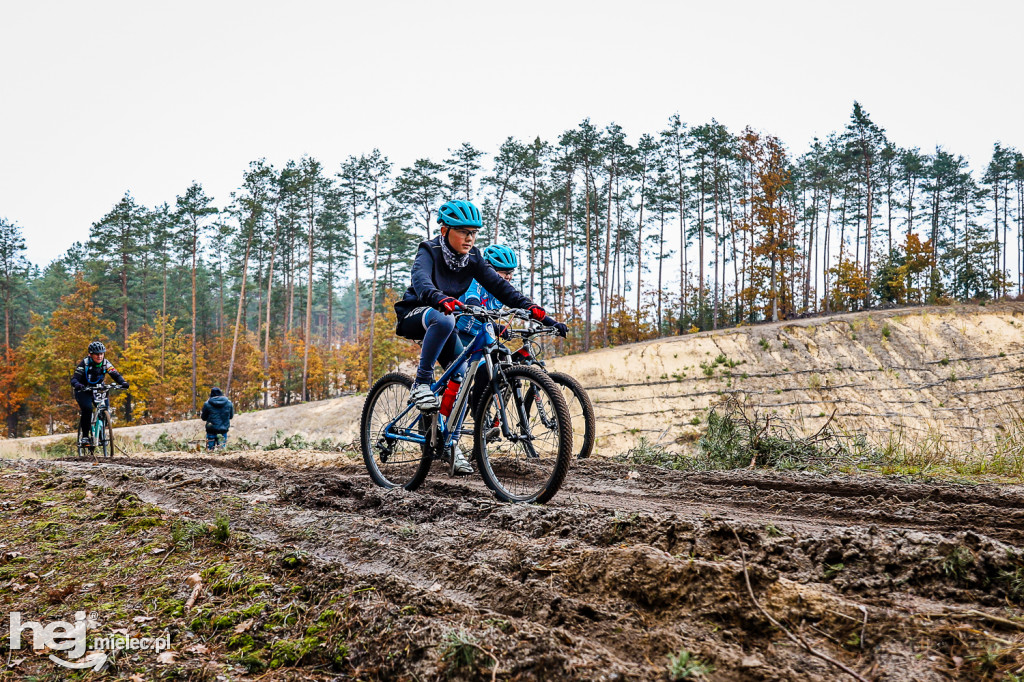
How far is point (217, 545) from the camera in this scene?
3408 millimetres

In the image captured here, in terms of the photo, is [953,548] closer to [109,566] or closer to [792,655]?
[792,655]

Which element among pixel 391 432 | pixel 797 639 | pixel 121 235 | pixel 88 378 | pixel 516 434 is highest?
pixel 121 235

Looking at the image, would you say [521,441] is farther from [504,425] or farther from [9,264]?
[9,264]

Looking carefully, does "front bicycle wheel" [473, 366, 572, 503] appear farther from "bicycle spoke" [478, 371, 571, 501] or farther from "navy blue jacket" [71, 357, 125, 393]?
"navy blue jacket" [71, 357, 125, 393]

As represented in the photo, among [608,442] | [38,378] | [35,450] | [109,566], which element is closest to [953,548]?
[109,566]

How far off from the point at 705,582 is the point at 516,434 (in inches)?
95.1

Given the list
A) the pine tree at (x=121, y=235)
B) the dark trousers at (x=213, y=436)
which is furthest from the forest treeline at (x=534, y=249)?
the dark trousers at (x=213, y=436)

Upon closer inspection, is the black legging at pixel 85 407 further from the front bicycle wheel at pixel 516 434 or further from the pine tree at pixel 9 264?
the pine tree at pixel 9 264

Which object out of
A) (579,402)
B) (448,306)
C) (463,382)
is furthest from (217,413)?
(579,402)

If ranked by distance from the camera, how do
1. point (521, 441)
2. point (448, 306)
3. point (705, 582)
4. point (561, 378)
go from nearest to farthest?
point (705, 582) < point (521, 441) < point (448, 306) < point (561, 378)

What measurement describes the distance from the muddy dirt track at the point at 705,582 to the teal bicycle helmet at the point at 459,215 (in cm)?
238

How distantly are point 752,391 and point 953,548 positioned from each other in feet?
83.0

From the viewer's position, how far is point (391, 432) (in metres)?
5.78

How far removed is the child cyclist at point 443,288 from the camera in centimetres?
514
